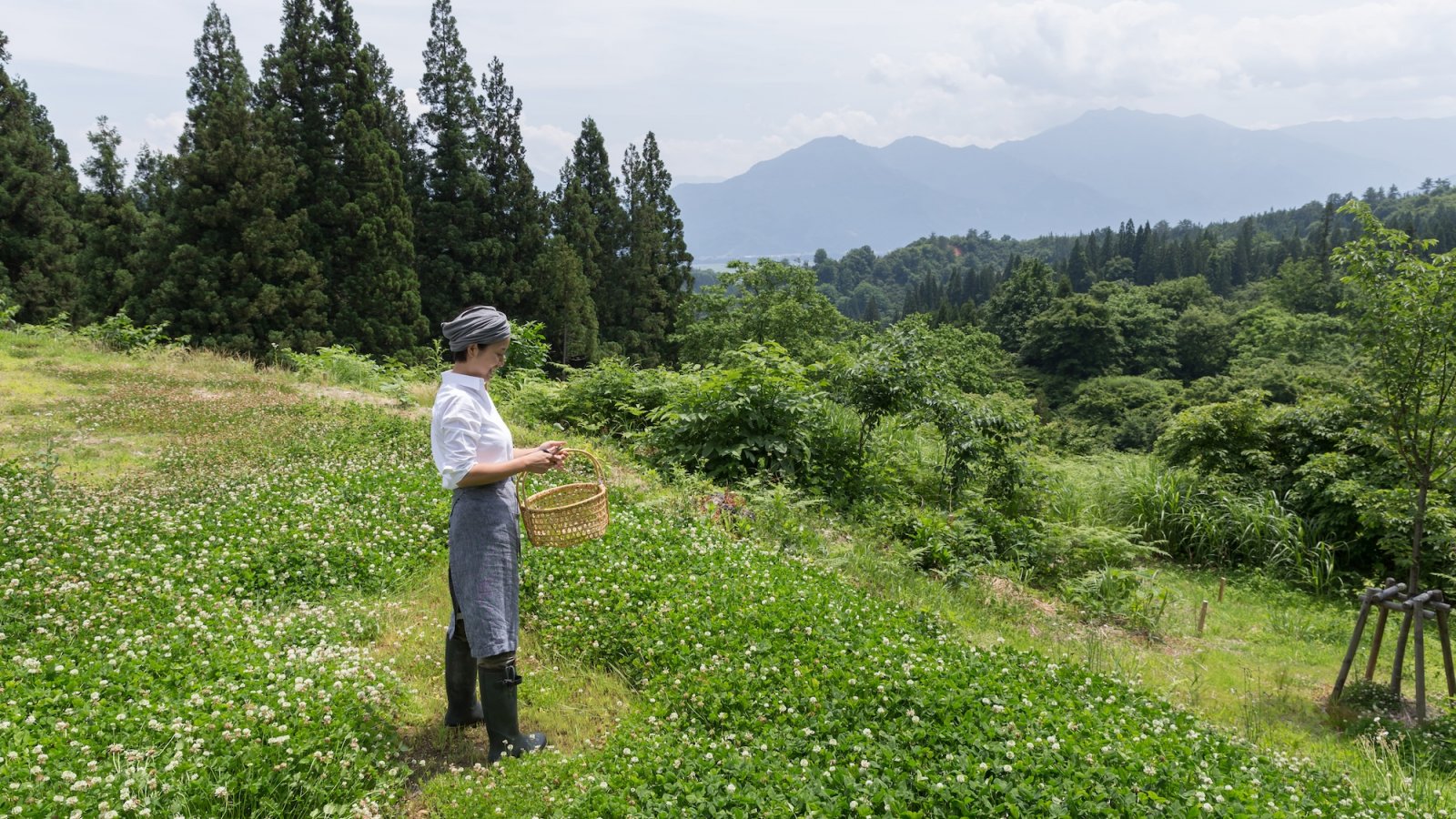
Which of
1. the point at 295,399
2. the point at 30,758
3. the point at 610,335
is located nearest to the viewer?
the point at 30,758

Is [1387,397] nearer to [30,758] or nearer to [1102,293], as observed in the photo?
[30,758]

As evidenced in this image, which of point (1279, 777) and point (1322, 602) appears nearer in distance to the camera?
point (1279, 777)

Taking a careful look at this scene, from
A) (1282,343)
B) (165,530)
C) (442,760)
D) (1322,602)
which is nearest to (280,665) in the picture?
(442,760)

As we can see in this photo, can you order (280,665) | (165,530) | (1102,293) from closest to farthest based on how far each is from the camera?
(280,665), (165,530), (1102,293)

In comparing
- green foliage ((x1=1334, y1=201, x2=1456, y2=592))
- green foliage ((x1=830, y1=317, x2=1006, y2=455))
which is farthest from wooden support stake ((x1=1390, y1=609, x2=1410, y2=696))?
green foliage ((x1=830, y1=317, x2=1006, y2=455))

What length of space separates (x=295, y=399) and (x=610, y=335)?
3005 centimetres

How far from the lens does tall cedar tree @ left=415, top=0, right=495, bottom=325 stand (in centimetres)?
3534

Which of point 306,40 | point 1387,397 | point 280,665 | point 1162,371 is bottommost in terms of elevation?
point 1162,371

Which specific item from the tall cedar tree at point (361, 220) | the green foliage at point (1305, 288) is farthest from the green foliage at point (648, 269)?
the green foliage at point (1305, 288)

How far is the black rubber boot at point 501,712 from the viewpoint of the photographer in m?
4.23

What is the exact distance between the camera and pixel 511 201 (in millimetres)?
37531

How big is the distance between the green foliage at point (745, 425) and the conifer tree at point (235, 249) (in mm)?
19732

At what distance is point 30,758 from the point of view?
10.9 ft

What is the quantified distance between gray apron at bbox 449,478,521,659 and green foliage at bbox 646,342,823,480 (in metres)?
6.65
